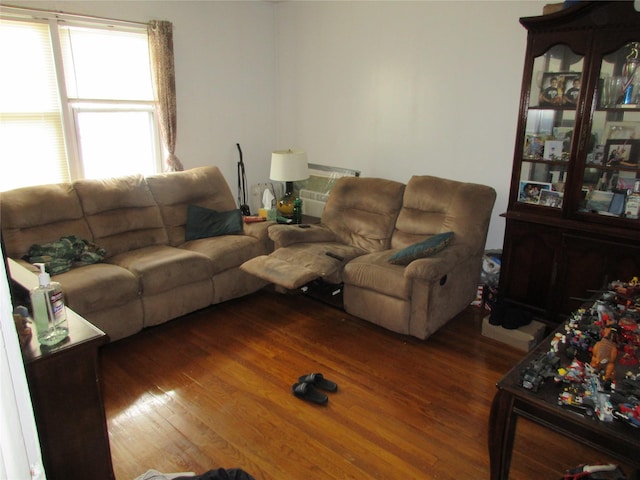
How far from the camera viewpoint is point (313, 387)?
2.58m

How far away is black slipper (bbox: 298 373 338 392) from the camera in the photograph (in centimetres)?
259

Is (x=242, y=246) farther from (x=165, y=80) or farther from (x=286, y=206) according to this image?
(x=165, y=80)

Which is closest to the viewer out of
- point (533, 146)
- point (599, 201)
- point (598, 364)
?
point (598, 364)

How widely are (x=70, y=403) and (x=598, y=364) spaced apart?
191cm

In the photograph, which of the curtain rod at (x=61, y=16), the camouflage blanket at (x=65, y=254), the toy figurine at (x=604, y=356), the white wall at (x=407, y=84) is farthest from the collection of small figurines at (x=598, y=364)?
the curtain rod at (x=61, y=16)

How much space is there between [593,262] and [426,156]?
1639 millimetres

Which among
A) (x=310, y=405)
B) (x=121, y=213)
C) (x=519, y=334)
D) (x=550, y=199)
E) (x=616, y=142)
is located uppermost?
(x=616, y=142)

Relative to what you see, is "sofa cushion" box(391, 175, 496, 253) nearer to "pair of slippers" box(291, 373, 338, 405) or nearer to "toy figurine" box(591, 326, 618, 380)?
"pair of slippers" box(291, 373, 338, 405)

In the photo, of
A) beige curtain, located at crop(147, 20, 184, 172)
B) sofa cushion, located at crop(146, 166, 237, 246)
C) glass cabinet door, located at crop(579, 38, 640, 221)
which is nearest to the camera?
glass cabinet door, located at crop(579, 38, 640, 221)

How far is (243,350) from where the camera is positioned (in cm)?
304

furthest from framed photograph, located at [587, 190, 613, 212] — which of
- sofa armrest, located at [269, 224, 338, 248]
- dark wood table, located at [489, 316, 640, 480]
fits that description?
sofa armrest, located at [269, 224, 338, 248]

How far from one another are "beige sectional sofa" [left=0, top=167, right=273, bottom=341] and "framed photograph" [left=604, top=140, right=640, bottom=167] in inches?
101

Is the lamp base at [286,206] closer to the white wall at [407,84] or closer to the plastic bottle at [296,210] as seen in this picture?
the plastic bottle at [296,210]

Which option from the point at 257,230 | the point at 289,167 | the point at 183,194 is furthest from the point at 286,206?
the point at 183,194
